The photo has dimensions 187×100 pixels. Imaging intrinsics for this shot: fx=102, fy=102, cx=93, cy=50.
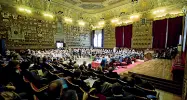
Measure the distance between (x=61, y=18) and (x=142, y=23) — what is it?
Result: 482 inches

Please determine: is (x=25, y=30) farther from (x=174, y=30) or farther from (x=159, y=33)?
(x=174, y=30)

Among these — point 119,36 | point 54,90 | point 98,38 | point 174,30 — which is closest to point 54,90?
point 54,90

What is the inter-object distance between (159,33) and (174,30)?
146cm

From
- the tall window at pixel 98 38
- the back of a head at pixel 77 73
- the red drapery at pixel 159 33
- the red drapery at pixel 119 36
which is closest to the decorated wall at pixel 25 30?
the tall window at pixel 98 38

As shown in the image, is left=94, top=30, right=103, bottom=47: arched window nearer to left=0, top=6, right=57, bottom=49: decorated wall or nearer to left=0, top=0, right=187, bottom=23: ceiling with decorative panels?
left=0, top=0, right=187, bottom=23: ceiling with decorative panels

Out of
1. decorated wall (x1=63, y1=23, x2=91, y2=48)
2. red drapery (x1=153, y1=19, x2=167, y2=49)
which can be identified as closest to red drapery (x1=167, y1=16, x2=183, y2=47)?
red drapery (x1=153, y1=19, x2=167, y2=49)

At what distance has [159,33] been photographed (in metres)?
12.4

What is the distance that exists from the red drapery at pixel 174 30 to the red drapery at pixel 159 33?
487mm

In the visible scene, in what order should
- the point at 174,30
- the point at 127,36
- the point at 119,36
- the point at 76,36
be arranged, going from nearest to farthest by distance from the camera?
1. the point at 174,30
2. the point at 127,36
3. the point at 119,36
4. the point at 76,36

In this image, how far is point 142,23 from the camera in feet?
44.8

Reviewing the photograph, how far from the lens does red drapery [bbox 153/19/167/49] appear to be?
12039mm

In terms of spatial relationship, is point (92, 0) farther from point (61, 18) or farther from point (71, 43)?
point (71, 43)

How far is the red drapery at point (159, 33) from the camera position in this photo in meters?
12.0

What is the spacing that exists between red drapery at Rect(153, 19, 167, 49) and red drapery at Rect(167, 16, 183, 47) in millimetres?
487
